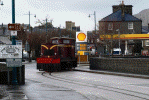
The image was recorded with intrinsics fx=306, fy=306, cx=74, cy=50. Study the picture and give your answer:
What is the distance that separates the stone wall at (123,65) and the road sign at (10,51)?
418 inches

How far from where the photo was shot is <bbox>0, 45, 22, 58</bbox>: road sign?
1486 cm

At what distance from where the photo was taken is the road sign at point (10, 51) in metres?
14.9

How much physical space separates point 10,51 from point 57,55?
49.4 ft

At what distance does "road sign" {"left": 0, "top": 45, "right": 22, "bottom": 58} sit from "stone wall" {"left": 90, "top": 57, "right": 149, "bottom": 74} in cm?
1062

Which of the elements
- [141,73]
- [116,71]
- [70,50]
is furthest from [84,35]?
[141,73]

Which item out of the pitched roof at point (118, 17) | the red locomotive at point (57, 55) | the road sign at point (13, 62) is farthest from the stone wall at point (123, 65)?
the pitched roof at point (118, 17)

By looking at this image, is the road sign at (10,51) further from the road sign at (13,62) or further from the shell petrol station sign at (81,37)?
the shell petrol station sign at (81,37)

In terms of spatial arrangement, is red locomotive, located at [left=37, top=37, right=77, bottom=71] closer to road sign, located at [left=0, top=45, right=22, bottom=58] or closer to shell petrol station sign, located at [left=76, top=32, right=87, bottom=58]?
shell petrol station sign, located at [left=76, top=32, right=87, bottom=58]

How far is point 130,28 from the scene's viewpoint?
81.5 metres

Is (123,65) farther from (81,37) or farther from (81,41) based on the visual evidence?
(81,37)

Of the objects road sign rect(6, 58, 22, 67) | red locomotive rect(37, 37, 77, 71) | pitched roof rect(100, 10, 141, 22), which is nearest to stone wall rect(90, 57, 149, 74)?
red locomotive rect(37, 37, 77, 71)

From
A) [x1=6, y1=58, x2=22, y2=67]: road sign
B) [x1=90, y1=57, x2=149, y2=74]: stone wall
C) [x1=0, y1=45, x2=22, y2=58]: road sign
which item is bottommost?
[x1=90, y1=57, x2=149, y2=74]: stone wall

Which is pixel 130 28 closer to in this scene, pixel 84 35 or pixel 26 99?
pixel 84 35

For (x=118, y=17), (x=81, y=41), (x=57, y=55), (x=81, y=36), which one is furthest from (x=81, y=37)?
(x=118, y=17)
